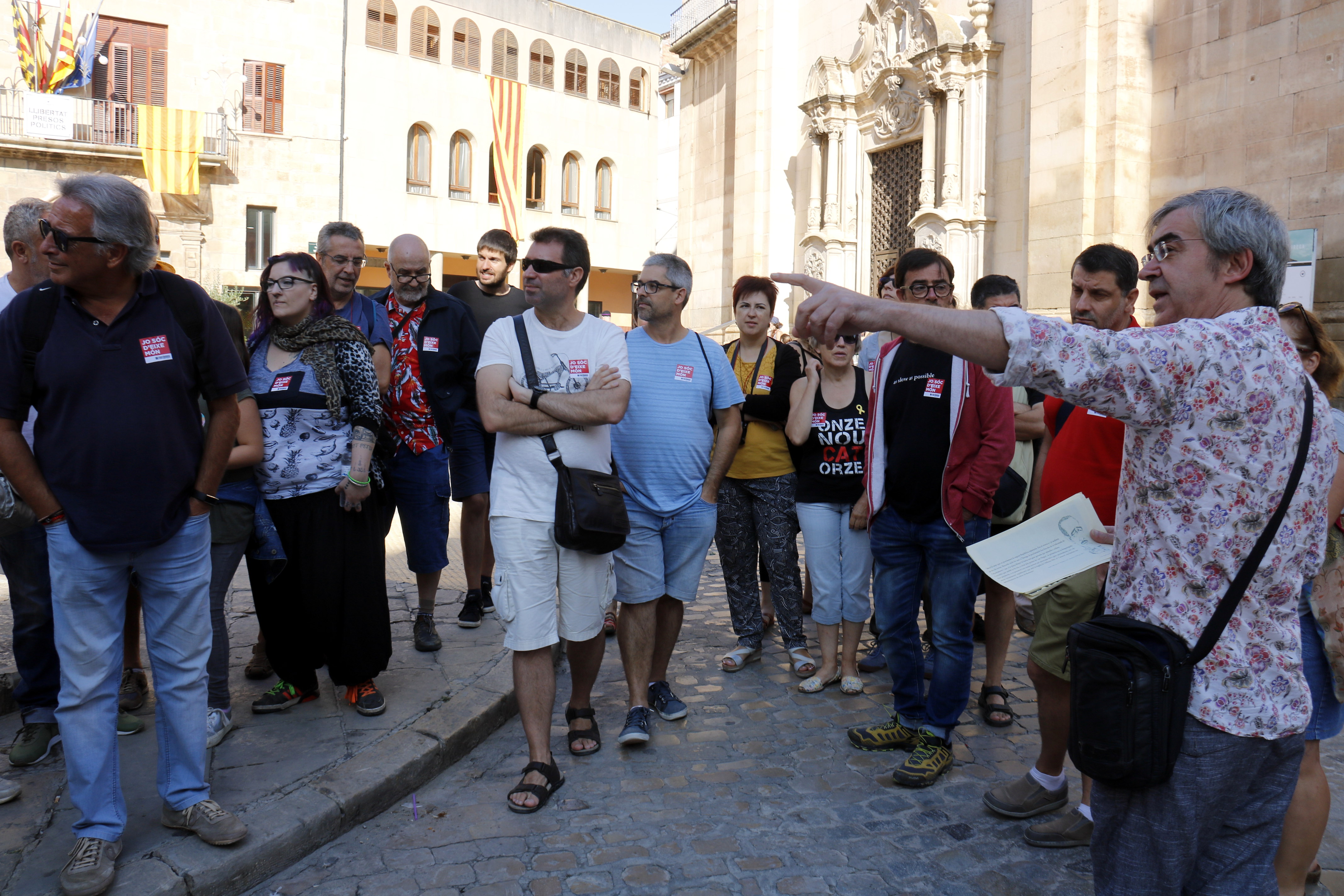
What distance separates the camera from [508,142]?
32.7 metres

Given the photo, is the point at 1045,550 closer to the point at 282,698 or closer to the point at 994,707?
the point at 994,707

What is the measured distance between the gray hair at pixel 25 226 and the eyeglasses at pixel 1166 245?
4061mm

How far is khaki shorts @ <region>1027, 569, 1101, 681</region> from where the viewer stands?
3.61 meters

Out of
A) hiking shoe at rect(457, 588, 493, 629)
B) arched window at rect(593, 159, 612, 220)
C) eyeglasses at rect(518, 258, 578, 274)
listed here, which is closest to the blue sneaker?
hiking shoe at rect(457, 588, 493, 629)

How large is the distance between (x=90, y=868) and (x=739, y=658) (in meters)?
3.47

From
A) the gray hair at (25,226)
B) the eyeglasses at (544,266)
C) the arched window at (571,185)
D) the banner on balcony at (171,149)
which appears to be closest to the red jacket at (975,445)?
the eyeglasses at (544,266)

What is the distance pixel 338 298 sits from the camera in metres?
5.33

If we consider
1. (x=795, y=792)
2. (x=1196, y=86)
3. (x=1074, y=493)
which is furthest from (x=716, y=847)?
(x=1196, y=86)

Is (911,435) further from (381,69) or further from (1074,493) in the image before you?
(381,69)

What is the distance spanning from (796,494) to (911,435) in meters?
1.24

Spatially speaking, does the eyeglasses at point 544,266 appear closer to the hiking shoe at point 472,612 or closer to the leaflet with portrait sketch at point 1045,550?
the leaflet with portrait sketch at point 1045,550

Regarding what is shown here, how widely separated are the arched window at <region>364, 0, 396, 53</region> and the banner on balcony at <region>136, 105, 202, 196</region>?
628cm

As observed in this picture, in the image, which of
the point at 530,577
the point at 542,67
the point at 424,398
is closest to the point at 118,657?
the point at 530,577

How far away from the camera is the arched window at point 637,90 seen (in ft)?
125
